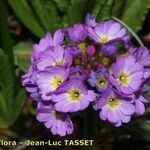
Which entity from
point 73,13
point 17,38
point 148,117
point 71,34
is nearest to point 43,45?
point 71,34

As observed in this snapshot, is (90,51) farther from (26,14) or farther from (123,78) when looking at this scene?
(26,14)

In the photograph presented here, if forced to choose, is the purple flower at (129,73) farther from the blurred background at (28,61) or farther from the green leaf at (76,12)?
the green leaf at (76,12)

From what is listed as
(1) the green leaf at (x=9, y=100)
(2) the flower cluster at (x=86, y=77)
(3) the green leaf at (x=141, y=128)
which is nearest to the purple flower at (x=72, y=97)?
(2) the flower cluster at (x=86, y=77)

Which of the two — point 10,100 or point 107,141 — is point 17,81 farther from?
point 107,141

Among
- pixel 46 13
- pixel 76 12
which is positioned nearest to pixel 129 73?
pixel 76 12

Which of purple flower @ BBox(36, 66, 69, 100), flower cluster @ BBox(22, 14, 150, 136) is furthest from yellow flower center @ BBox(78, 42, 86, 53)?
purple flower @ BBox(36, 66, 69, 100)

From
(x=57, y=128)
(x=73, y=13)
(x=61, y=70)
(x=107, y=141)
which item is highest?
(x=73, y=13)

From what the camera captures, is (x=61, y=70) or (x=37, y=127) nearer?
(x=61, y=70)

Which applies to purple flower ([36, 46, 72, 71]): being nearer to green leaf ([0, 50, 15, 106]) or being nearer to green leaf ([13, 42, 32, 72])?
green leaf ([0, 50, 15, 106])
